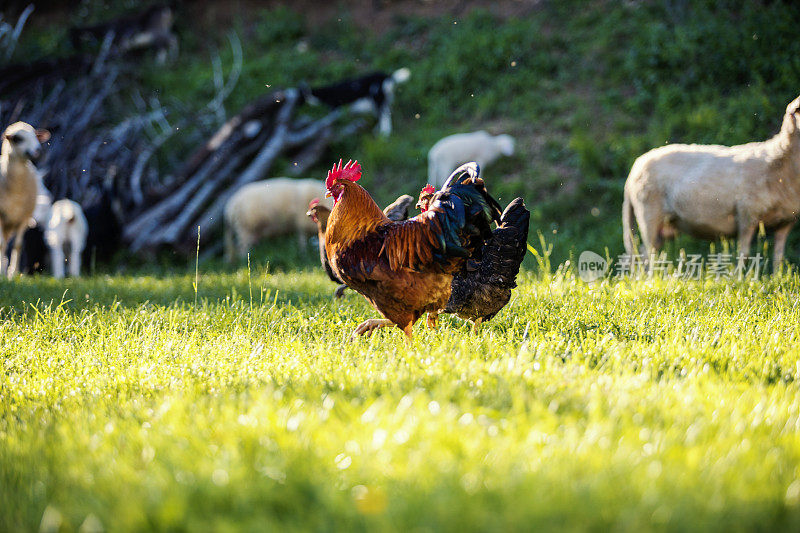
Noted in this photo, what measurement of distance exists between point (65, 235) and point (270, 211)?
3.47 meters

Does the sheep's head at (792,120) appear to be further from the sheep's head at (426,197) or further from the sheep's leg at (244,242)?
the sheep's leg at (244,242)

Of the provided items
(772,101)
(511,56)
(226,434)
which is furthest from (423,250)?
(511,56)

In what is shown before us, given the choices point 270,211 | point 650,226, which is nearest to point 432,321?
point 650,226

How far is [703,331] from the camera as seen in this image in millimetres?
4684

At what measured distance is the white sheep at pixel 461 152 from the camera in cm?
1237

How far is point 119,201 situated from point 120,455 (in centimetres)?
1227

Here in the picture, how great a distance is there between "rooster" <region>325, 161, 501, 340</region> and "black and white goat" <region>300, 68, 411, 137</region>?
11.7 meters

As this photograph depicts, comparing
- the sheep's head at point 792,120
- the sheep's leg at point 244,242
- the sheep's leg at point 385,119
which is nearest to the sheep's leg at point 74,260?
the sheep's leg at point 244,242

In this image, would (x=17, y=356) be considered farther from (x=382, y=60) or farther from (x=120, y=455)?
(x=382, y=60)

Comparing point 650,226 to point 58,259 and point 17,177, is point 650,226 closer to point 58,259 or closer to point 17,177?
point 17,177

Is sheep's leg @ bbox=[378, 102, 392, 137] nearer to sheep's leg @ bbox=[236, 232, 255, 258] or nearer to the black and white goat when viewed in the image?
the black and white goat

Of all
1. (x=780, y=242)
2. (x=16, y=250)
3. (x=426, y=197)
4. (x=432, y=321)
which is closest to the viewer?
(x=426, y=197)

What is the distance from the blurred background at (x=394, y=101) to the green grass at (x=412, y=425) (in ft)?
17.5

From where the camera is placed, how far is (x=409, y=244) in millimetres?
4324
